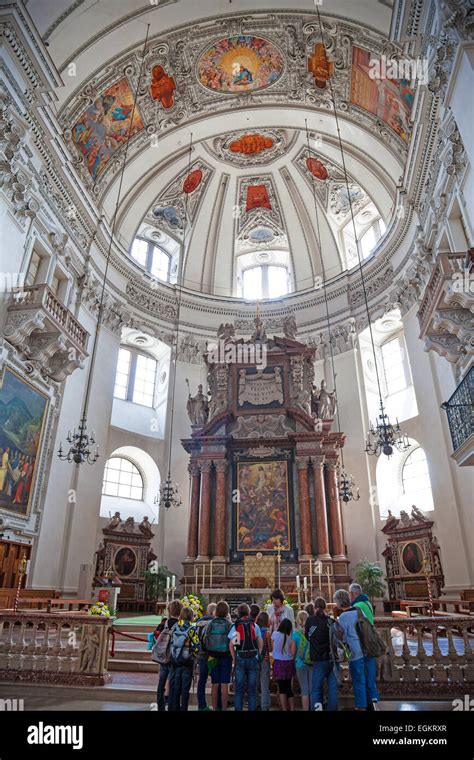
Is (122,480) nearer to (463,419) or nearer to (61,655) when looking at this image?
(61,655)

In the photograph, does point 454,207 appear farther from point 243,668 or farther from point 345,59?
point 243,668

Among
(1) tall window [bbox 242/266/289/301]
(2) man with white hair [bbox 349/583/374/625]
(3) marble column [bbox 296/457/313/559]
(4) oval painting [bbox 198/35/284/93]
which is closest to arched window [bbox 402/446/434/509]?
(3) marble column [bbox 296/457/313/559]

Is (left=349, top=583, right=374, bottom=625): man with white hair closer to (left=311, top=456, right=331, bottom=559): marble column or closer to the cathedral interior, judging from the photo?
the cathedral interior

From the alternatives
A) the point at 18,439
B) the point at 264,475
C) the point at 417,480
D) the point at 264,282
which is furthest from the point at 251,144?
the point at 18,439

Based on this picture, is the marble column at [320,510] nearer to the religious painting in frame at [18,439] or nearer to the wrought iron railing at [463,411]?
the wrought iron railing at [463,411]

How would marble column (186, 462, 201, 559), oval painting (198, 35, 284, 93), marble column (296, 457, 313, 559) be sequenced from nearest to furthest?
marble column (296, 457, 313, 559)
marble column (186, 462, 201, 559)
oval painting (198, 35, 284, 93)

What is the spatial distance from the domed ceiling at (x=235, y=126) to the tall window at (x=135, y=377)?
4.07 meters

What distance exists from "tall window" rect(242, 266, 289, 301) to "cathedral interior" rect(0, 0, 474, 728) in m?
0.43

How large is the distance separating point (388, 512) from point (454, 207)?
9.05 meters

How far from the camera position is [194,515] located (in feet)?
49.1

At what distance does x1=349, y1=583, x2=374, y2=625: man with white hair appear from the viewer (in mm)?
5266

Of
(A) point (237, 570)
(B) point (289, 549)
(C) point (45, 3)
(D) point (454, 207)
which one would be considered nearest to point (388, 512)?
(B) point (289, 549)

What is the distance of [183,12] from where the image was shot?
584 inches

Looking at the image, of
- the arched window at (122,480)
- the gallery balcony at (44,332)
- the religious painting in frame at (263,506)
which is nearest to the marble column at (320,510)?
the religious painting in frame at (263,506)
